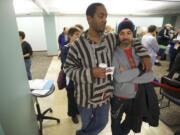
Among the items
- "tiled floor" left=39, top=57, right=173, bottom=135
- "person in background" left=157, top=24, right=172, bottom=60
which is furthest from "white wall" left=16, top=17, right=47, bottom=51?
"tiled floor" left=39, top=57, right=173, bottom=135

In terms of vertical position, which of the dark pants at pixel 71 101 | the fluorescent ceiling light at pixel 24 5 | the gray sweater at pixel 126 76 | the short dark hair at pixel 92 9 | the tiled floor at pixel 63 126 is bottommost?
the tiled floor at pixel 63 126

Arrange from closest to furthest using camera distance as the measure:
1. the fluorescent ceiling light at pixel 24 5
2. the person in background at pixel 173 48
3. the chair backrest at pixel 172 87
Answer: the chair backrest at pixel 172 87
the fluorescent ceiling light at pixel 24 5
the person in background at pixel 173 48

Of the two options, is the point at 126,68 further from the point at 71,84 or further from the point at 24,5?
the point at 24,5

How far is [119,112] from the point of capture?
161cm

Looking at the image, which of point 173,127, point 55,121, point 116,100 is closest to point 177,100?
point 173,127

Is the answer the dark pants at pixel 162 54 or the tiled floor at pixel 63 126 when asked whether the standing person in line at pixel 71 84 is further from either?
the dark pants at pixel 162 54

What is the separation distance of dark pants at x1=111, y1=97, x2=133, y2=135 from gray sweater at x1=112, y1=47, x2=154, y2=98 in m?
0.11

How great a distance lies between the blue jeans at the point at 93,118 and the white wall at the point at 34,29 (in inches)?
320

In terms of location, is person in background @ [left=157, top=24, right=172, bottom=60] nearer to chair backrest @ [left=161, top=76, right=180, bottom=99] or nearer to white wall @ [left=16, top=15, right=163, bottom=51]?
white wall @ [left=16, top=15, right=163, bottom=51]

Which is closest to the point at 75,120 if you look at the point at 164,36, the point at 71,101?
the point at 71,101

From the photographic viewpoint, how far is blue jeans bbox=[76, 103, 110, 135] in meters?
1.49

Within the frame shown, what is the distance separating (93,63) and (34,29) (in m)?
8.32

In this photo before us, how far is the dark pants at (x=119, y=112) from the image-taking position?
1571mm

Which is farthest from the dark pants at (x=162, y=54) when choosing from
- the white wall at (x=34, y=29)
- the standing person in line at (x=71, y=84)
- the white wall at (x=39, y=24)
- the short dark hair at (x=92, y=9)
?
the white wall at (x=34, y=29)
